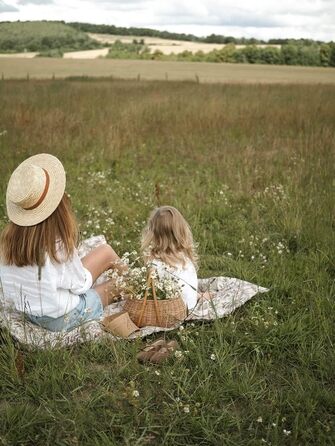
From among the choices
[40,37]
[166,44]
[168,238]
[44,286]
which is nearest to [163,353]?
[44,286]

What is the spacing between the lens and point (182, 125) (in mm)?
10570

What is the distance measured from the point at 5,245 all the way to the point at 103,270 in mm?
1071

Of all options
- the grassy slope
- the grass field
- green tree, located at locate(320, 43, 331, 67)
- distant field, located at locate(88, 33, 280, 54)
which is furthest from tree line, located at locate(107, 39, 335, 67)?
the grass field

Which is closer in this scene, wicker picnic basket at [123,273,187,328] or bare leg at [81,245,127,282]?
wicker picnic basket at [123,273,187,328]

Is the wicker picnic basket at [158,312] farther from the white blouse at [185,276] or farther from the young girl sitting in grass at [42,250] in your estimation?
the young girl sitting in grass at [42,250]

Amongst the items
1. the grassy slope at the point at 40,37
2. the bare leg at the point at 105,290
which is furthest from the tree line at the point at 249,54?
the bare leg at the point at 105,290

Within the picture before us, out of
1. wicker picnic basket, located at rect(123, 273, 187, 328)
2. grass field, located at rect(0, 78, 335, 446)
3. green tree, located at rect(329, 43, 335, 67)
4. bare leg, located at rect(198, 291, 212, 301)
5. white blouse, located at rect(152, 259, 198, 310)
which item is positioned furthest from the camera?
green tree, located at rect(329, 43, 335, 67)

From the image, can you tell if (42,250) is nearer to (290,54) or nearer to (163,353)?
(163,353)

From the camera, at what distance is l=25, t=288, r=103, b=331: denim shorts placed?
362 centimetres

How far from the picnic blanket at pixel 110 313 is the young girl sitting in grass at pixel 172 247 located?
0.20m

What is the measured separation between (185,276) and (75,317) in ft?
3.11

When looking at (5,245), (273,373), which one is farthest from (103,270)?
(273,373)

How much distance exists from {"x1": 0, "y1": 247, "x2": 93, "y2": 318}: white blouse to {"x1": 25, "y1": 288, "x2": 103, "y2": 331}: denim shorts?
5 cm

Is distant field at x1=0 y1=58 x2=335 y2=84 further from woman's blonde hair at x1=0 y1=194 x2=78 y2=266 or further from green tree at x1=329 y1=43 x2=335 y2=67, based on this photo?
woman's blonde hair at x1=0 y1=194 x2=78 y2=266
